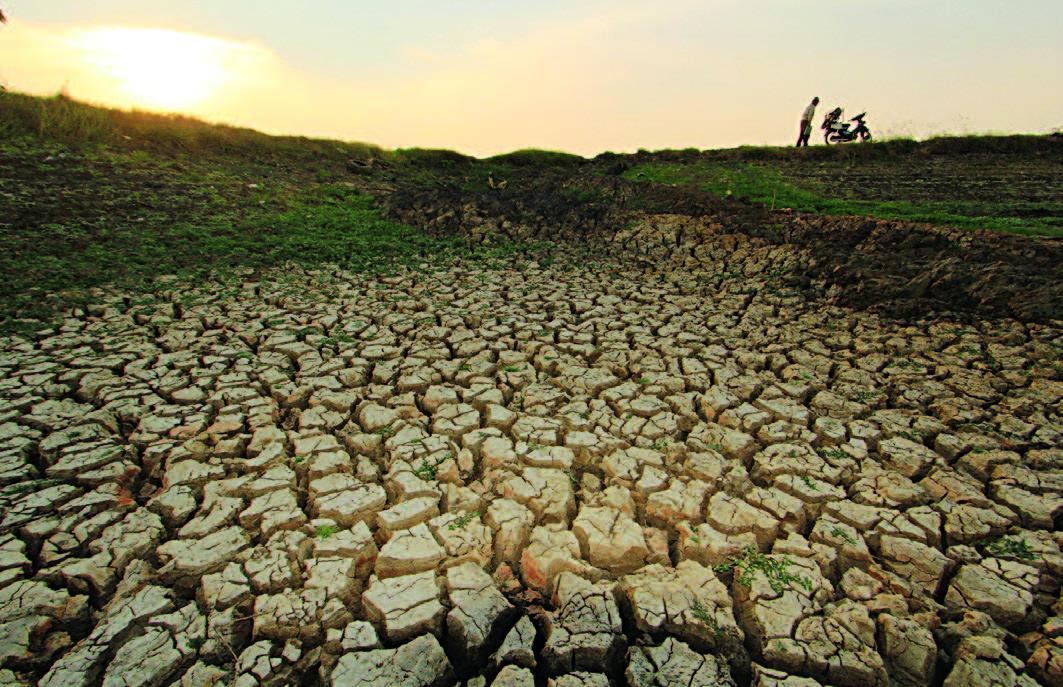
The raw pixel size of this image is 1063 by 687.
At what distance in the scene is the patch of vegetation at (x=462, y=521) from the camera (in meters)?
1.91

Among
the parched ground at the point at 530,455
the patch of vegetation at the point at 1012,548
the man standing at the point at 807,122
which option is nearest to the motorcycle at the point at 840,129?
the man standing at the point at 807,122

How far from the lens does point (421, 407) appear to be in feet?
9.06

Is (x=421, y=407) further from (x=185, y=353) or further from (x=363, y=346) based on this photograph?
(x=185, y=353)

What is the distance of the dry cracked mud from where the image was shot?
1.48m

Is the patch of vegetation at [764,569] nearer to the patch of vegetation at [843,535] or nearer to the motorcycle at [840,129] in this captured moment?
the patch of vegetation at [843,535]

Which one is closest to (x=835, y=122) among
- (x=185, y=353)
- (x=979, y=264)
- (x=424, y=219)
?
(x=979, y=264)

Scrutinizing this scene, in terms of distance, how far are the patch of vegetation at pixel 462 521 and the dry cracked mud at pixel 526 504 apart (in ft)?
0.05

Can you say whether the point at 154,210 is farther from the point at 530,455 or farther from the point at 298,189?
the point at 530,455

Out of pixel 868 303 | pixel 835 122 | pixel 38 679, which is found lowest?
pixel 38 679

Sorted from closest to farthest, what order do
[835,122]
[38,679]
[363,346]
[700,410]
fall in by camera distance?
1. [38,679]
2. [700,410]
3. [363,346]
4. [835,122]

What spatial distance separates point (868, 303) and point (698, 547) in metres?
3.12

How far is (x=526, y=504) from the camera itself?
205 centimetres

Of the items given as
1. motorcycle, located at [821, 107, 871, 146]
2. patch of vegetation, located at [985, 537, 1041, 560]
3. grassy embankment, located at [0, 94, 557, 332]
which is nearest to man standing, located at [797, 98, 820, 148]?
motorcycle, located at [821, 107, 871, 146]

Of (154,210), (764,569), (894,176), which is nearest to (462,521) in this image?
(764,569)
